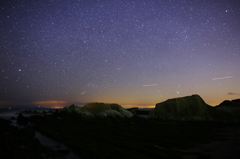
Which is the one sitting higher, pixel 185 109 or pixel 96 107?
pixel 185 109

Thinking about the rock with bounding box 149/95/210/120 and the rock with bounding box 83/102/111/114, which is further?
the rock with bounding box 83/102/111/114

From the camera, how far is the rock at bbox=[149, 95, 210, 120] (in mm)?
22312

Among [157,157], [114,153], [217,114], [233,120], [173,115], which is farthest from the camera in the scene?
[173,115]

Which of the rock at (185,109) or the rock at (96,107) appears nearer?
the rock at (185,109)

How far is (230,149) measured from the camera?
8.70 meters

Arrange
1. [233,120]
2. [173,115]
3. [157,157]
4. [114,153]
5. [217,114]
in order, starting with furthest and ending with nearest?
[173,115] → [217,114] → [233,120] → [114,153] → [157,157]

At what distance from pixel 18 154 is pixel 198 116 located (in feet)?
77.1

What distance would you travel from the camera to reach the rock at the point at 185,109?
2231 cm

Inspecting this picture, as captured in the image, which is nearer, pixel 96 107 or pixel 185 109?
pixel 185 109

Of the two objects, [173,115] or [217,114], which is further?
[173,115]

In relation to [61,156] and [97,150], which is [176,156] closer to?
[97,150]

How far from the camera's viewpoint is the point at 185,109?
23.2 metres

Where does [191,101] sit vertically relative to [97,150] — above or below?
above

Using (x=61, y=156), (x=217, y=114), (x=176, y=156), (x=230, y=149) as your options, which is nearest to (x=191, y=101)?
(x=217, y=114)
